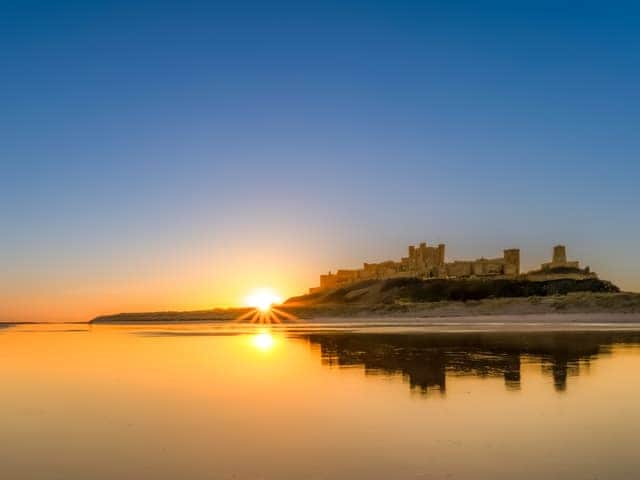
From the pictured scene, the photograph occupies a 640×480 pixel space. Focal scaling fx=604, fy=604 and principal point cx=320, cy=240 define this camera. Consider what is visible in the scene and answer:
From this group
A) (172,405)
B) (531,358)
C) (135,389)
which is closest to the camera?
(172,405)

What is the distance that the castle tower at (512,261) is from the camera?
168625mm

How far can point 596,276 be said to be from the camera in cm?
14500

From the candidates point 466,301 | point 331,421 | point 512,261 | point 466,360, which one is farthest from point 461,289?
point 331,421

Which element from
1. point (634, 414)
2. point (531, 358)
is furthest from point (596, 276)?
point (634, 414)

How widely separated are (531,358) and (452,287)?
13505 centimetres

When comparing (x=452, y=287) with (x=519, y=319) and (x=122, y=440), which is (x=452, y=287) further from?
(x=122, y=440)

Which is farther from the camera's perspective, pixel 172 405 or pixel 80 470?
pixel 172 405

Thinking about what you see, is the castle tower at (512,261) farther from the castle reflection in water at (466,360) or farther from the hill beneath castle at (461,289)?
the castle reflection in water at (466,360)

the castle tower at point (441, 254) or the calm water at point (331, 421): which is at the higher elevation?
the castle tower at point (441, 254)

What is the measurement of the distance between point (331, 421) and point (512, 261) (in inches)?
6628

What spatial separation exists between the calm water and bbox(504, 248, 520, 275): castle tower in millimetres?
155961

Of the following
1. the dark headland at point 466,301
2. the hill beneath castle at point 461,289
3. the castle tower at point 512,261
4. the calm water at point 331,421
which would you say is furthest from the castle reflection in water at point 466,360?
the castle tower at point 512,261

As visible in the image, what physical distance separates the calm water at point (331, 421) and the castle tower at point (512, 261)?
156 m

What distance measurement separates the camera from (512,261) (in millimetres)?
169750
